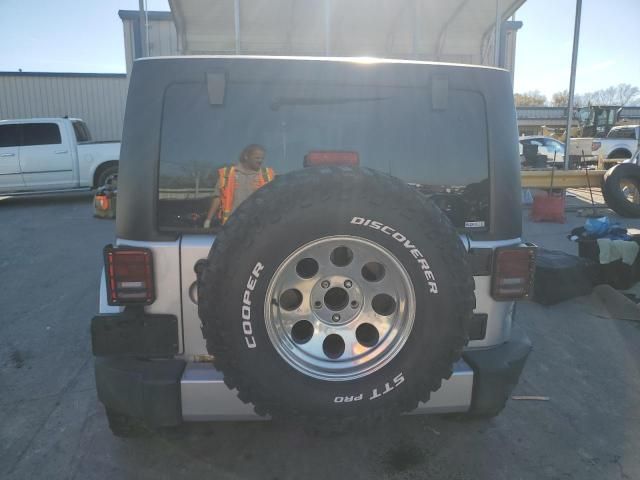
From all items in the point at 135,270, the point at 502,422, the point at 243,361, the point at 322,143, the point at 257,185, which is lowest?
the point at 502,422

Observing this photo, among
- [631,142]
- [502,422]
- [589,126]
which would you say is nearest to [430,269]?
[502,422]

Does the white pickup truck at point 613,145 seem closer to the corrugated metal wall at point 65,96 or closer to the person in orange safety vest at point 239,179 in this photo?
the corrugated metal wall at point 65,96

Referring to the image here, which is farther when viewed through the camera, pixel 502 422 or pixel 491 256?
pixel 502 422

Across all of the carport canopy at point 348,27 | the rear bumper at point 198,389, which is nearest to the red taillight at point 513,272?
the rear bumper at point 198,389

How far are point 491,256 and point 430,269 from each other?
0.55 meters

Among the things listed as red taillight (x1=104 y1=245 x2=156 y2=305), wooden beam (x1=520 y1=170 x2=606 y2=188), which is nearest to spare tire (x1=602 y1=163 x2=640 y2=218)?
wooden beam (x1=520 y1=170 x2=606 y2=188)

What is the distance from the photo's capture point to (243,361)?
1.95 metres

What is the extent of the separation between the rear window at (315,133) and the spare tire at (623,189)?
10.4 meters

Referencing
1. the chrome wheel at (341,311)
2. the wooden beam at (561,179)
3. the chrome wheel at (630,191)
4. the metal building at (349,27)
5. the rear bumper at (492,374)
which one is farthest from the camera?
the chrome wheel at (630,191)

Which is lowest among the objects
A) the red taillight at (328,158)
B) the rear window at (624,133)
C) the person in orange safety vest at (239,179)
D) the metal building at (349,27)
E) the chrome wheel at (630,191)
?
the chrome wheel at (630,191)

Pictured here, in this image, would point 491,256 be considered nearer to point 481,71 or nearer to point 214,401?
point 481,71

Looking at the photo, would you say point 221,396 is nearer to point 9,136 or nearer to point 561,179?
point 561,179

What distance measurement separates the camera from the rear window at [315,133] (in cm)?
222

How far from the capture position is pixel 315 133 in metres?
2.28
